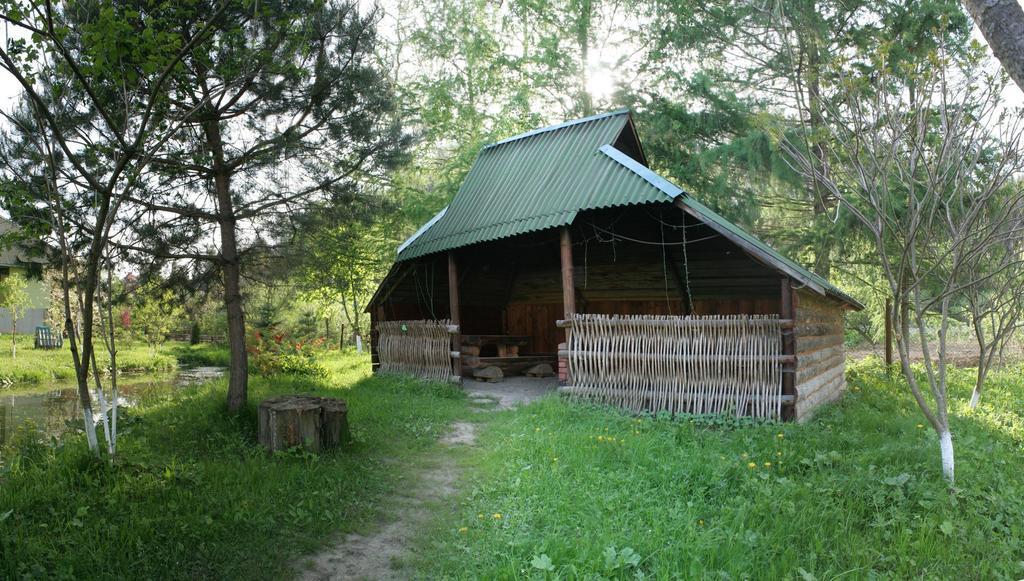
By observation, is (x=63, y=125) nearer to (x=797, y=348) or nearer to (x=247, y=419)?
(x=247, y=419)

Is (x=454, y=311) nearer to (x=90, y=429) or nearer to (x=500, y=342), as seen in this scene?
(x=500, y=342)

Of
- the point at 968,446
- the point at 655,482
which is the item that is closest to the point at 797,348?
the point at 968,446

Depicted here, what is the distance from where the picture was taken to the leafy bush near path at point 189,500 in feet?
11.8

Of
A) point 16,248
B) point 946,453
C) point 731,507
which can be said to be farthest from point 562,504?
point 16,248

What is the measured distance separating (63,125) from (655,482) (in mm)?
6731

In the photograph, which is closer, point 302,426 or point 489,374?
point 302,426

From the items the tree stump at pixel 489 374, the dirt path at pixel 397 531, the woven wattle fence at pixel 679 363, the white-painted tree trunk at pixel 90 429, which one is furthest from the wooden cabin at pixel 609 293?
the white-painted tree trunk at pixel 90 429

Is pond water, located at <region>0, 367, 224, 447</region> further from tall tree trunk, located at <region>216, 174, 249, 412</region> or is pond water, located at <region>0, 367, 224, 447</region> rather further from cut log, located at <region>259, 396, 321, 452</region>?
cut log, located at <region>259, 396, 321, 452</region>

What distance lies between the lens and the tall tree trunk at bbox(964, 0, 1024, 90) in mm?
3127

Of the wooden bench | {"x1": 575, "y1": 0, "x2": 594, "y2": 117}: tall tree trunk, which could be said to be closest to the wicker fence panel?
{"x1": 575, "y1": 0, "x2": 594, "y2": 117}: tall tree trunk

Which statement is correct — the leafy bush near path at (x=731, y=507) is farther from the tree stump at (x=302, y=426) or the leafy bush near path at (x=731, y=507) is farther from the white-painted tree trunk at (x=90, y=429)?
the white-painted tree trunk at (x=90, y=429)

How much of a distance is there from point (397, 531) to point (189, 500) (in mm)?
1675

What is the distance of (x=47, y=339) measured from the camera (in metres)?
22.0

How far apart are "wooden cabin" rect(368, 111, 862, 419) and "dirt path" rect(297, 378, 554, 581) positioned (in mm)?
2885
